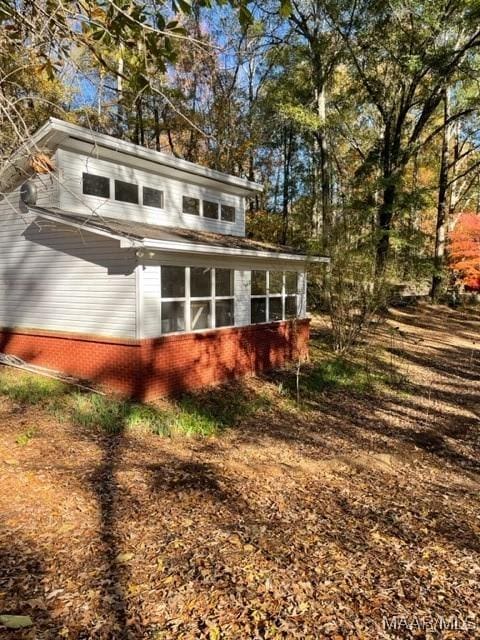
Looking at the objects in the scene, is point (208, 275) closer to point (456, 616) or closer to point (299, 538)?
point (299, 538)

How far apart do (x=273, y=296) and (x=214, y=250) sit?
11.7 ft

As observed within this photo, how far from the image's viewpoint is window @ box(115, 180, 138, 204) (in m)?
10.6

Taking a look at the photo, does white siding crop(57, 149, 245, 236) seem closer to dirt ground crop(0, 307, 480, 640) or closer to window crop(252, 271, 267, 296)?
window crop(252, 271, 267, 296)

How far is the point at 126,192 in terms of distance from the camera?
10.8m

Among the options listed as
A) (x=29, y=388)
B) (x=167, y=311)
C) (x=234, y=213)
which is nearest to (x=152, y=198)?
(x=234, y=213)

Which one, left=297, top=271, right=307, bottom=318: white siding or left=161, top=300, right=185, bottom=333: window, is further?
left=297, top=271, right=307, bottom=318: white siding

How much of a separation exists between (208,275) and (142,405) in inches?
135

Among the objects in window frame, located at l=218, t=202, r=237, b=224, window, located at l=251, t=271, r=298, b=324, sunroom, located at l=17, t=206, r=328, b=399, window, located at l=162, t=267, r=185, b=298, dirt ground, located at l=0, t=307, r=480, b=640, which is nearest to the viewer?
dirt ground, located at l=0, t=307, r=480, b=640

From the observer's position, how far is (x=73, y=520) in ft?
13.7

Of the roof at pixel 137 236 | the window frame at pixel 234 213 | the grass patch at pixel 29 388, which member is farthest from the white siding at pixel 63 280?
the window frame at pixel 234 213

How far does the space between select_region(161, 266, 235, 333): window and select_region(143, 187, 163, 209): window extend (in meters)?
2.65

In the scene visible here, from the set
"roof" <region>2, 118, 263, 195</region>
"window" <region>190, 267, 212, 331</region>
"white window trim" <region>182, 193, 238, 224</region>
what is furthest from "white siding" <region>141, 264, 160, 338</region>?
"white window trim" <region>182, 193, 238, 224</region>

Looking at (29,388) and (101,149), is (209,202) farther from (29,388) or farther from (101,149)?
(29,388)

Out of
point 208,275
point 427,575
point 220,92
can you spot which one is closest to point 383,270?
point 208,275
